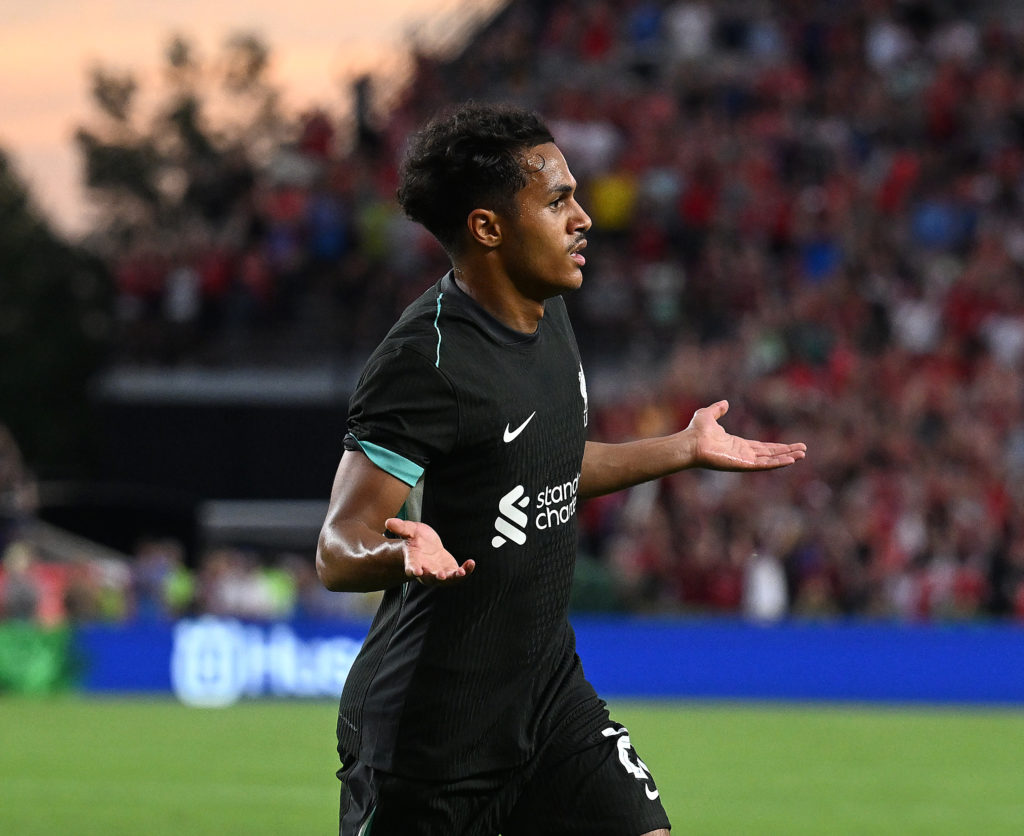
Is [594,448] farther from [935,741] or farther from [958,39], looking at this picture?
[958,39]

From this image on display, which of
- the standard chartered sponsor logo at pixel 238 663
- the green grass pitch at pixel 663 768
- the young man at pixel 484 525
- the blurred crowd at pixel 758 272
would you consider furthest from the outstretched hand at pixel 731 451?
the standard chartered sponsor logo at pixel 238 663

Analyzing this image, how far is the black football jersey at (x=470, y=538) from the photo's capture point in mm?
4246

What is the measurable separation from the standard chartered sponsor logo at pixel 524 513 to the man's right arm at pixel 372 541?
0.98ft

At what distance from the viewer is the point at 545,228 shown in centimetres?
444

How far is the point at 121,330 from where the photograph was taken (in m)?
24.0

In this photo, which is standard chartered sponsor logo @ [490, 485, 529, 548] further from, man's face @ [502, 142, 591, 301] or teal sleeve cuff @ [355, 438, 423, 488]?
man's face @ [502, 142, 591, 301]

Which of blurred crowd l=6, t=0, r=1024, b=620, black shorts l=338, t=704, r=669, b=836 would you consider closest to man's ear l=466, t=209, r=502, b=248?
black shorts l=338, t=704, r=669, b=836

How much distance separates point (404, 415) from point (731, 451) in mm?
1084

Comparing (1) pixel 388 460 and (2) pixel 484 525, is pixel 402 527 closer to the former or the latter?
(1) pixel 388 460

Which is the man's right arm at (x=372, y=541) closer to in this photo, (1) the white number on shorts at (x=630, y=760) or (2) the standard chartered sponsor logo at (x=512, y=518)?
(2) the standard chartered sponsor logo at (x=512, y=518)

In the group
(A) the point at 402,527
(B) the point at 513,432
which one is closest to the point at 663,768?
(B) the point at 513,432

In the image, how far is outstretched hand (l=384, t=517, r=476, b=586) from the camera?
3.74m

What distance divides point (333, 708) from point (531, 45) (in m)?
12.4

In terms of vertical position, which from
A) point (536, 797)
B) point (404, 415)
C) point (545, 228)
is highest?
point (545, 228)
